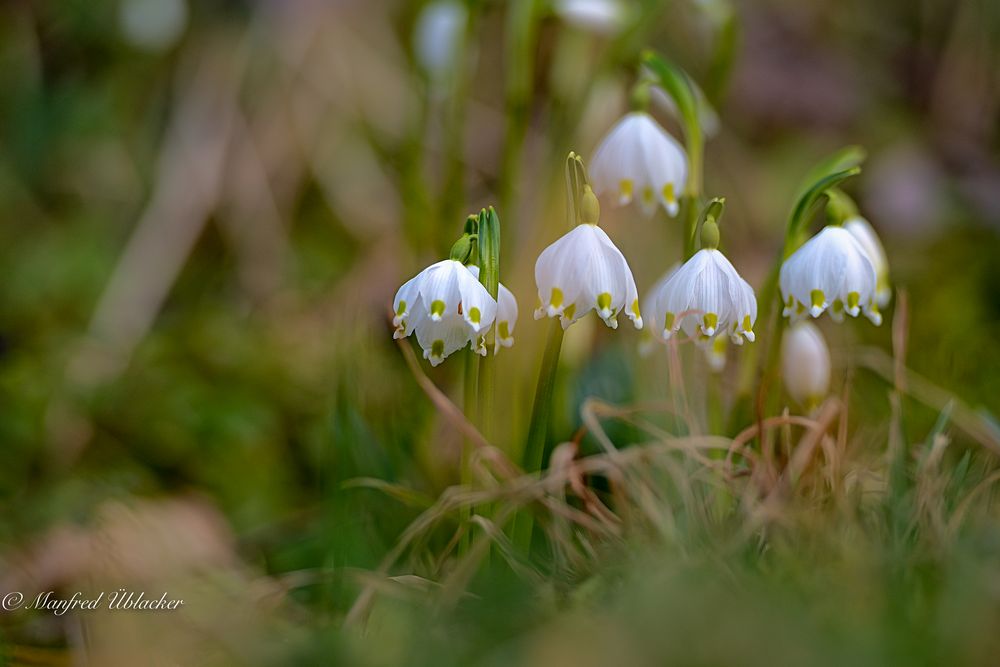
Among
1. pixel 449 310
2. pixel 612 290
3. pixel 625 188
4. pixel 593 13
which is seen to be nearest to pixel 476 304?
pixel 449 310

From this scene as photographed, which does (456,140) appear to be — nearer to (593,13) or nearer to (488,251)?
(593,13)

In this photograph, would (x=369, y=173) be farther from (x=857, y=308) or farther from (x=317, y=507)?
(x=857, y=308)

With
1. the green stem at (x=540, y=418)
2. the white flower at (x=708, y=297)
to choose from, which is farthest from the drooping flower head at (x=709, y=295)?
the green stem at (x=540, y=418)

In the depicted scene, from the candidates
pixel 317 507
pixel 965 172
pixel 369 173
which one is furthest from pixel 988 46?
pixel 317 507

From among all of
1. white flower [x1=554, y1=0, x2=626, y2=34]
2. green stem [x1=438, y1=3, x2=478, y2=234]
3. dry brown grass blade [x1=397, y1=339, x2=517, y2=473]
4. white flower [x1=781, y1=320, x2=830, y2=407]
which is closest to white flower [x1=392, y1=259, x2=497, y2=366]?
dry brown grass blade [x1=397, y1=339, x2=517, y2=473]

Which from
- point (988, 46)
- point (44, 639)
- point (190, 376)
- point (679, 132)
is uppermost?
point (988, 46)

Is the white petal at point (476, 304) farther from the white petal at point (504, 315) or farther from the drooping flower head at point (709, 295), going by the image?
the drooping flower head at point (709, 295)
